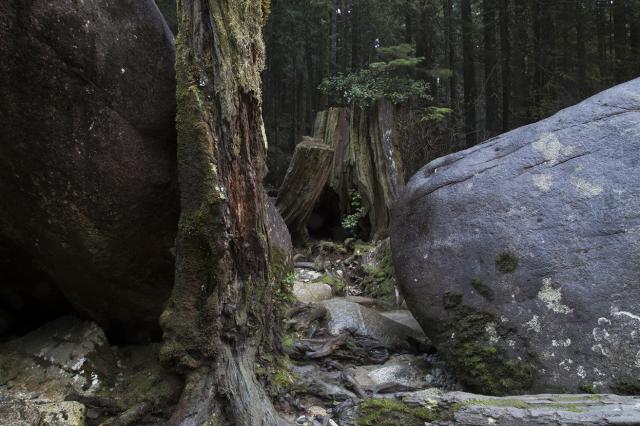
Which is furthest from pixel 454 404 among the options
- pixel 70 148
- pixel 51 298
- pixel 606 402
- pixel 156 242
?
pixel 51 298

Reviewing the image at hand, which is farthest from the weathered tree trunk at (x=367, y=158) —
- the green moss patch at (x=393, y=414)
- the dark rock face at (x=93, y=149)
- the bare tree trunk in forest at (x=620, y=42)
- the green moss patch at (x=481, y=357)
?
the bare tree trunk in forest at (x=620, y=42)

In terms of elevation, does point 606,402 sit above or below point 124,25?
below

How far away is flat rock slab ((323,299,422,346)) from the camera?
4760 millimetres

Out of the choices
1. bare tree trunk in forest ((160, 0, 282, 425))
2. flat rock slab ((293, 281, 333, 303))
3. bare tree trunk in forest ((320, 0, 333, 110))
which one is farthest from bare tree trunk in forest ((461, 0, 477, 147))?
bare tree trunk in forest ((160, 0, 282, 425))

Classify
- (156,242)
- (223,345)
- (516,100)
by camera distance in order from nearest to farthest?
1. (223,345)
2. (156,242)
3. (516,100)

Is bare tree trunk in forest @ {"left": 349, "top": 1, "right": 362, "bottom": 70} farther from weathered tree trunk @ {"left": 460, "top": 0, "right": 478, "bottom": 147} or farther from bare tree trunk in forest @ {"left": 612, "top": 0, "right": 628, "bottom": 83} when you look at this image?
bare tree trunk in forest @ {"left": 612, "top": 0, "right": 628, "bottom": 83}

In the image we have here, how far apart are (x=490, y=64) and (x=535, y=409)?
16.0 metres

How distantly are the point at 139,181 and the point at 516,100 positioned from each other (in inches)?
630

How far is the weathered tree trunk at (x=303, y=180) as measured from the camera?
27.3ft

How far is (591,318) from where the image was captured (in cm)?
341

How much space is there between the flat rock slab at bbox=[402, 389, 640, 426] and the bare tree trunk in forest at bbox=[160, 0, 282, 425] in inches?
36.3

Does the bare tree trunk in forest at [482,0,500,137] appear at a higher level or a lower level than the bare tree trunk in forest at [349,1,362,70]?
lower

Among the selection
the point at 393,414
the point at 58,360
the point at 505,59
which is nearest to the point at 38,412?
the point at 58,360

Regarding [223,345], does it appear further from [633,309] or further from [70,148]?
[633,309]
